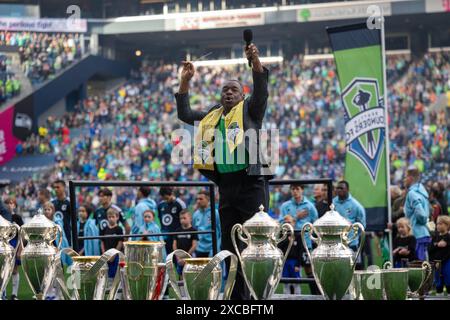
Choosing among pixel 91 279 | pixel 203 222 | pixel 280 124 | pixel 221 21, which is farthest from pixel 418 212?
pixel 221 21

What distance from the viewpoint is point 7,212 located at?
838 cm

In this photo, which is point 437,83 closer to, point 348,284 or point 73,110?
point 73,110

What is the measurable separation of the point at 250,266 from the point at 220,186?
1.33 m

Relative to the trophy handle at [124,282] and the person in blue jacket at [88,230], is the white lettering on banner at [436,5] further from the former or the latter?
the trophy handle at [124,282]

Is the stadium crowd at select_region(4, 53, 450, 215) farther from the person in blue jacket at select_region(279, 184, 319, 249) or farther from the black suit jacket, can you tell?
the black suit jacket

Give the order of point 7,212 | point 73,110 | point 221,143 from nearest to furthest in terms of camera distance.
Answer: point 221,143 < point 7,212 < point 73,110

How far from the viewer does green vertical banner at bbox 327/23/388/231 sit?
9062 millimetres

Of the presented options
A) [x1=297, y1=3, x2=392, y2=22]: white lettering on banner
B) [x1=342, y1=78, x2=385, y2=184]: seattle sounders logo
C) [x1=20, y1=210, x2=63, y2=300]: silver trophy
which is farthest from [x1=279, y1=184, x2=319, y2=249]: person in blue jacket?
[x1=297, y1=3, x2=392, y2=22]: white lettering on banner

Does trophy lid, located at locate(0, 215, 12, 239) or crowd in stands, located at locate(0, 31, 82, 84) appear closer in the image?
trophy lid, located at locate(0, 215, 12, 239)

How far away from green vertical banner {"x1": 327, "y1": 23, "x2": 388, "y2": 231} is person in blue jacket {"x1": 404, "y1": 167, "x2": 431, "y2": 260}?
0.39m

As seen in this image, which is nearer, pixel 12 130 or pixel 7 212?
pixel 7 212

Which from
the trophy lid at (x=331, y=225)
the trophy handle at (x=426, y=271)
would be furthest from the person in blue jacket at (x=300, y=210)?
the trophy lid at (x=331, y=225)

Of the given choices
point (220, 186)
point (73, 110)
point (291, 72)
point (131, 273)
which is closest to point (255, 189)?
point (220, 186)

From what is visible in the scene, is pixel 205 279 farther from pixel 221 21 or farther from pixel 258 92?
pixel 221 21
